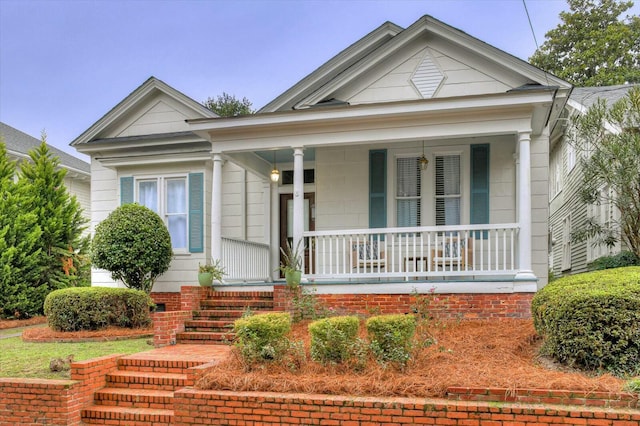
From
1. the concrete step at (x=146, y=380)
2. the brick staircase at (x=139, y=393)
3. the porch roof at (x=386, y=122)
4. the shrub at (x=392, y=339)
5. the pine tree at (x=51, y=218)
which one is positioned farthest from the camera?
the pine tree at (x=51, y=218)

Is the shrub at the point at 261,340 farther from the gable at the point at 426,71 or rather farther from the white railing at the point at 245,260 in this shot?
the gable at the point at 426,71

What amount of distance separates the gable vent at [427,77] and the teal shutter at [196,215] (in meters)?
5.29

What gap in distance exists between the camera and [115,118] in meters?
12.7

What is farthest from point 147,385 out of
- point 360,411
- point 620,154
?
point 620,154

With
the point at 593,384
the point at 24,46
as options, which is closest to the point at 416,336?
the point at 593,384

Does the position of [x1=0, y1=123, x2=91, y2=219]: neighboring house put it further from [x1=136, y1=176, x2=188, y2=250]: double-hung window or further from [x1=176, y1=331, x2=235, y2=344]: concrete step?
[x1=176, y1=331, x2=235, y2=344]: concrete step

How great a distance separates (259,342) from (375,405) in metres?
1.53

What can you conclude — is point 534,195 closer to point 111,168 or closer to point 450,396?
point 450,396

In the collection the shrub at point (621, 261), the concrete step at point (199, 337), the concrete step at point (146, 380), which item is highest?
the shrub at point (621, 261)

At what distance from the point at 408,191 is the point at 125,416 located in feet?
22.2

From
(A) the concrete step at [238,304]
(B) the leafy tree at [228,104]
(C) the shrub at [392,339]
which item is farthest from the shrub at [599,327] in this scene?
(B) the leafy tree at [228,104]

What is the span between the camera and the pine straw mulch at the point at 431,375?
4.91 metres

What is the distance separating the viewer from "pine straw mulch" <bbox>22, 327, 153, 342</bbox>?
877cm

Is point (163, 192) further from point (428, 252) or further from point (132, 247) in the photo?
point (428, 252)
